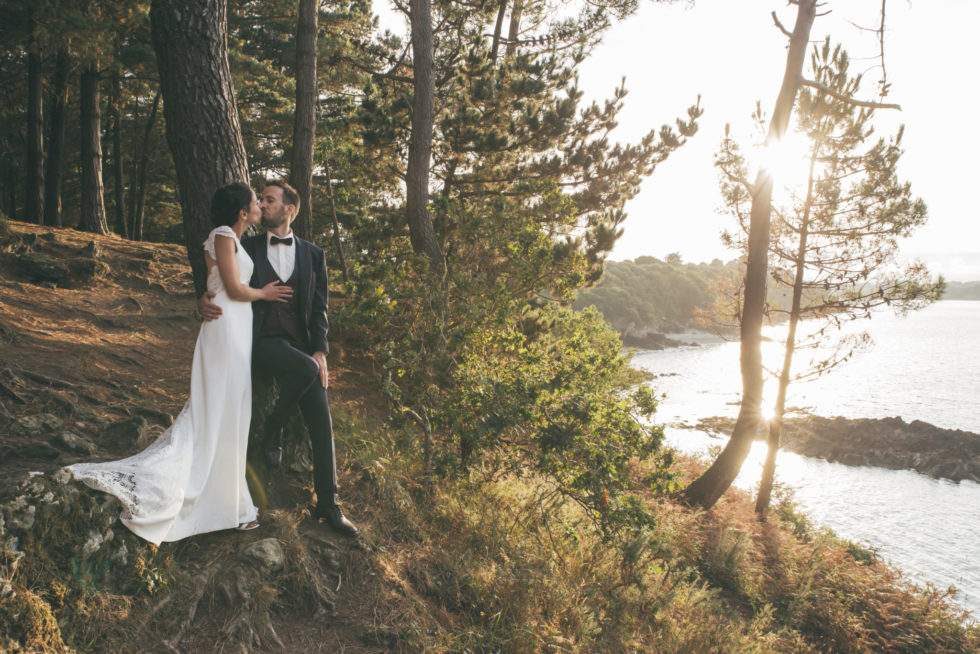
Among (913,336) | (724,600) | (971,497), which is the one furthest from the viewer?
(913,336)

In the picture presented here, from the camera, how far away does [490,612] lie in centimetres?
327

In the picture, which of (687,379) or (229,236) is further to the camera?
(687,379)

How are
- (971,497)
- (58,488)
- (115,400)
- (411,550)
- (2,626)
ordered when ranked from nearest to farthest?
(2,626) → (58,488) → (411,550) → (115,400) → (971,497)

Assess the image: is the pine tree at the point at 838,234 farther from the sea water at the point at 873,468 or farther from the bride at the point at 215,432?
the bride at the point at 215,432

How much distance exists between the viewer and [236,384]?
109 inches

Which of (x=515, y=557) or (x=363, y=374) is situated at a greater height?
(x=363, y=374)

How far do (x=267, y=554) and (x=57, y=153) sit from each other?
13.5 m

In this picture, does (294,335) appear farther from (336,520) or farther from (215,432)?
(336,520)

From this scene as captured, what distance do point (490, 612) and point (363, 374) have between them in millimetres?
4596

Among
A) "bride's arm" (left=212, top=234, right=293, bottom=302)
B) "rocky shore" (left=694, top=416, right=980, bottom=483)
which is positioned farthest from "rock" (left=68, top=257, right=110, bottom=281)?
"rocky shore" (left=694, top=416, right=980, bottom=483)

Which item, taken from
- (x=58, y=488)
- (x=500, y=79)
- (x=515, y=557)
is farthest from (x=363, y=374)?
(x=500, y=79)

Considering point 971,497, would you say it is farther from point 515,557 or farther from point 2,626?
point 2,626

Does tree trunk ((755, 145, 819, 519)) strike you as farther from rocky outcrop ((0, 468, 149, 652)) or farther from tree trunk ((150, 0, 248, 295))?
rocky outcrop ((0, 468, 149, 652))

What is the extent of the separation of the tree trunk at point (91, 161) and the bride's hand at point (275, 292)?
10.6 metres
